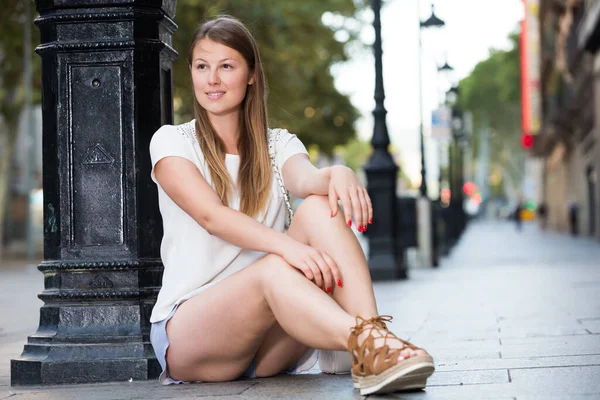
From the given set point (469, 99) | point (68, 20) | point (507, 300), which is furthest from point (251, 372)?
point (469, 99)

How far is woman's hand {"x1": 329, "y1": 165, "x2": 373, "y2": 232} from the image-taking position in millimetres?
4152

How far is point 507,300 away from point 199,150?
5583 mm

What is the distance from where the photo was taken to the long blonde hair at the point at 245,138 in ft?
15.0

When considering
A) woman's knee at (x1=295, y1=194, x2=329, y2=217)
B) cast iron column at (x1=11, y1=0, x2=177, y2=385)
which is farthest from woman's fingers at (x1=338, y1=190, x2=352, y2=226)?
cast iron column at (x1=11, y1=0, x2=177, y2=385)

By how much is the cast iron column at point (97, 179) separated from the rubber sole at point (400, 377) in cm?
135

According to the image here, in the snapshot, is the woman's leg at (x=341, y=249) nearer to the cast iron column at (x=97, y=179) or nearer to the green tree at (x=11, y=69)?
the cast iron column at (x=97, y=179)

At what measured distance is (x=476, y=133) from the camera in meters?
99.8

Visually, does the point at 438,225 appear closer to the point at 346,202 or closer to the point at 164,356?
the point at 164,356

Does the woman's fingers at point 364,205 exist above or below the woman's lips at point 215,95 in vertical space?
below

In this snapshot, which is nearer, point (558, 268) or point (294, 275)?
point (294, 275)

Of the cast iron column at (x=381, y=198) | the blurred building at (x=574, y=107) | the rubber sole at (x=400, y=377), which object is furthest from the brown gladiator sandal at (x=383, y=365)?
the blurred building at (x=574, y=107)

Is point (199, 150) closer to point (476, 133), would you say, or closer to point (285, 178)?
point (285, 178)

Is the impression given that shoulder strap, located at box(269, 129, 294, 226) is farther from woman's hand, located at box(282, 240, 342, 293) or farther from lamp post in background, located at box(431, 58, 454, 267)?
lamp post in background, located at box(431, 58, 454, 267)

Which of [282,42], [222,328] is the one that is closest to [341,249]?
[222,328]
